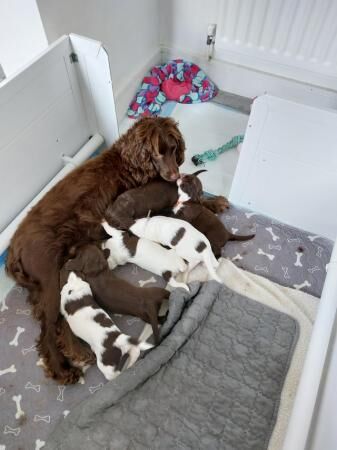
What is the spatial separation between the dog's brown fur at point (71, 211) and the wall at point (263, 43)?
0.93 meters

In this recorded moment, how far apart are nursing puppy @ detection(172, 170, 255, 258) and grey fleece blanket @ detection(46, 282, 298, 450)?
21 centimetres

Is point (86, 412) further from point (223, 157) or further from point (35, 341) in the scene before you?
point (223, 157)

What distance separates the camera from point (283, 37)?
191cm

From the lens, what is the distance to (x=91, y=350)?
128 cm

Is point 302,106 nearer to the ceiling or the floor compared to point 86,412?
nearer to the ceiling

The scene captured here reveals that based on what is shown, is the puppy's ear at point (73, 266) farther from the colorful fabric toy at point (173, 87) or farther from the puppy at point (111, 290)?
the colorful fabric toy at point (173, 87)

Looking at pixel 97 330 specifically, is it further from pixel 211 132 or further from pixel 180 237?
A: pixel 211 132

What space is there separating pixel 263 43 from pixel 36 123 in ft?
4.49

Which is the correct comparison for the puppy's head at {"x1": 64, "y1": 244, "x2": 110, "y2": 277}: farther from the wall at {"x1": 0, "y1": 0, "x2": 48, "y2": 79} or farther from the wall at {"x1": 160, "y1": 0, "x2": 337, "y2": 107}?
the wall at {"x1": 160, "y1": 0, "x2": 337, "y2": 107}

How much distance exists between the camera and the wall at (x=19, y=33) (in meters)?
1.39

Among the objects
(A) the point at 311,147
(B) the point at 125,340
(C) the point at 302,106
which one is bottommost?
(B) the point at 125,340

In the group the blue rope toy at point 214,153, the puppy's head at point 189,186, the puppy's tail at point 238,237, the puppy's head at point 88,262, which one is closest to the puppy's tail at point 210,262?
the puppy's tail at point 238,237

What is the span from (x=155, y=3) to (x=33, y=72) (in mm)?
1188

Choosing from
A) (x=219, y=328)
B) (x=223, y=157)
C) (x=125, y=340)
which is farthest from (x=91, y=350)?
(x=223, y=157)
